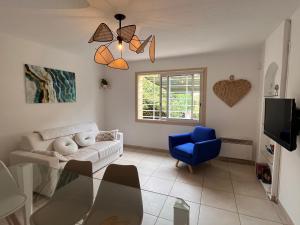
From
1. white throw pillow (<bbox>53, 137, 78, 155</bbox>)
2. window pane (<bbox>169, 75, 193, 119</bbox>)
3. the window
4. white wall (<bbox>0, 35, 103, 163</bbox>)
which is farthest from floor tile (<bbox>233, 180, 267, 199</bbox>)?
white wall (<bbox>0, 35, 103, 163</bbox>)

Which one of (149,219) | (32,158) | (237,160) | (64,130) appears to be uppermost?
(64,130)

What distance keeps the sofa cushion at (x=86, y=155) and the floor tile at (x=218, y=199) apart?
1.92 m

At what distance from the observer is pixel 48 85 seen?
333 cm

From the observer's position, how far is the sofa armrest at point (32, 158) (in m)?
2.37

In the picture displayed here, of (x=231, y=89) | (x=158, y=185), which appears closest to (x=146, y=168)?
(x=158, y=185)

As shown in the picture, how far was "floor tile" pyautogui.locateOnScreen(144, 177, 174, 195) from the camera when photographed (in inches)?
106

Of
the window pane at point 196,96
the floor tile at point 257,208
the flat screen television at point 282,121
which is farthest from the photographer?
the window pane at point 196,96

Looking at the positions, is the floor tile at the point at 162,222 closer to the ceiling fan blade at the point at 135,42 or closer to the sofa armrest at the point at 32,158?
the sofa armrest at the point at 32,158

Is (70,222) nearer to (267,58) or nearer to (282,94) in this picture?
(282,94)

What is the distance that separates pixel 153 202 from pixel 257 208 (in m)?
1.59

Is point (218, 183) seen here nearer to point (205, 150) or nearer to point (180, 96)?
point (205, 150)

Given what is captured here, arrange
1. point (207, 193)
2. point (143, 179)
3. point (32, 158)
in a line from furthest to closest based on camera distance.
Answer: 1. point (143, 179)
2. point (207, 193)
3. point (32, 158)

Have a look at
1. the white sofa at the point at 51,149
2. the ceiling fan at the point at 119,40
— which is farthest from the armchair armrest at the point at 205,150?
the ceiling fan at the point at 119,40

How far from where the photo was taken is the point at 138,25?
2.34 metres
